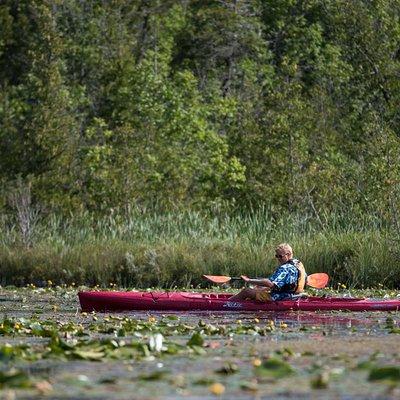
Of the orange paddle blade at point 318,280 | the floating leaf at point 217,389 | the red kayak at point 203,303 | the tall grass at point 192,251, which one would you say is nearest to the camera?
the floating leaf at point 217,389

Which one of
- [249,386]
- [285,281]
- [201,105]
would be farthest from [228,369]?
[201,105]

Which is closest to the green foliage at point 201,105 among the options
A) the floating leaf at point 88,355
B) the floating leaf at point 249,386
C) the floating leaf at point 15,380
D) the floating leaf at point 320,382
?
the floating leaf at point 88,355

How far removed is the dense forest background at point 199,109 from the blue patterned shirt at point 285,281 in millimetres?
5912

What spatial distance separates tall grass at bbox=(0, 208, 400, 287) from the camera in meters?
23.0

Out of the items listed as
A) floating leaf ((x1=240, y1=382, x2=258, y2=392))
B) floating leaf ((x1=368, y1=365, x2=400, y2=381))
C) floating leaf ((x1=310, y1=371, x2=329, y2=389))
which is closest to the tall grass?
floating leaf ((x1=368, y1=365, x2=400, y2=381))

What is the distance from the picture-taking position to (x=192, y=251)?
80.2 ft

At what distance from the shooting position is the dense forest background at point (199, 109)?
3164cm

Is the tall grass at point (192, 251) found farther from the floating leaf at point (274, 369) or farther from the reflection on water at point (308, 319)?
the floating leaf at point (274, 369)

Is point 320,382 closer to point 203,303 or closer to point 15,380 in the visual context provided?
point 15,380

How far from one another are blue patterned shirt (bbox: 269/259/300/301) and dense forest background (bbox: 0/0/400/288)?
19.4ft

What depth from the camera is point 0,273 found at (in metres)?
26.2

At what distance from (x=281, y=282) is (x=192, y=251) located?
667 cm

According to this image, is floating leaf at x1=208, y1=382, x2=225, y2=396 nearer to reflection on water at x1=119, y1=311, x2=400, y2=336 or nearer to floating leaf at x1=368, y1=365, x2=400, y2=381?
floating leaf at x1=368, y1=365, x2=400, y2=381

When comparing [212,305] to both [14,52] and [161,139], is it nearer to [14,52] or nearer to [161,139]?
[161,139]
